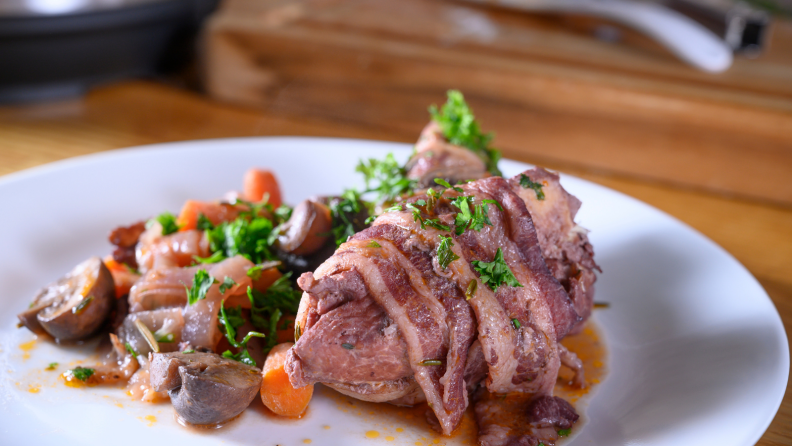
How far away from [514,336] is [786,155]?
3092 millimetres

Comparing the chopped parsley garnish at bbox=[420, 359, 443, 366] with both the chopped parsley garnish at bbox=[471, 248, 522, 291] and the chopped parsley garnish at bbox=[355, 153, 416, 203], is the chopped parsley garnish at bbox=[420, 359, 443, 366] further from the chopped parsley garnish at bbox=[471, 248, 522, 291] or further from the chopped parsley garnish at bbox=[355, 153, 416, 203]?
the chopped parsley garnish at bbox=[355, 153, 416, 203]

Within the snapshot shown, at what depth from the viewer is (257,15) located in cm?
587

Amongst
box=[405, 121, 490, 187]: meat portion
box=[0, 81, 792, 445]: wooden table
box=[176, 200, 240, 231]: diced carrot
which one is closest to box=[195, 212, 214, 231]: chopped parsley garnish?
box=[176, 200, 240, 231]: diced carrot

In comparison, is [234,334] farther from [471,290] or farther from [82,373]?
[471,290]

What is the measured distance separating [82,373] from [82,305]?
0.33 m

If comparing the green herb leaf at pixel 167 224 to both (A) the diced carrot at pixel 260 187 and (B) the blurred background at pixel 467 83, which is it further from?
(B) the blurred background at pixel 467 83

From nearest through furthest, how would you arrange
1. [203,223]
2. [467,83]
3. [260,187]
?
[203,223] → [260,187] → [467,83]

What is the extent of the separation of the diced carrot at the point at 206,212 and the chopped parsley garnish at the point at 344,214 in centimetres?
62

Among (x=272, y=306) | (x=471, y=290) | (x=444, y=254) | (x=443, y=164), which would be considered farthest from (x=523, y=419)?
(x=443, y=164)

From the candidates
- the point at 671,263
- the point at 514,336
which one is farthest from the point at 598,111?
the point at 514,336

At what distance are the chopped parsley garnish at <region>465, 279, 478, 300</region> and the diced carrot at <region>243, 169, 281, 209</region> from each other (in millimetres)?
1649

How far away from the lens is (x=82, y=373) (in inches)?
108

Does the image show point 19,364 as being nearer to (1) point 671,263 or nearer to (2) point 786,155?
(1) point 671,263

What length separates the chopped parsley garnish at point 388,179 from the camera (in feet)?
10.7
